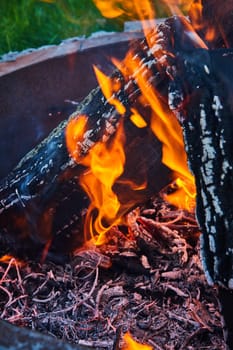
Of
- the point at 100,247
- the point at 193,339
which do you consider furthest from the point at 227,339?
the point at 100,247

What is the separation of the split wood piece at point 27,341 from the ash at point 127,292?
0.56 meters

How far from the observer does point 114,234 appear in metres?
1.87

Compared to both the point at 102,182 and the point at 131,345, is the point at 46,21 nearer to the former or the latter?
the point at 102,182

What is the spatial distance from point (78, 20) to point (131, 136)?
2.55 m

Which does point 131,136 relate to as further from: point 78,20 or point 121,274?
point 78,20

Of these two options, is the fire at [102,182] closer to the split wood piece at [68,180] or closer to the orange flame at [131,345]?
the split wood piece at [68,180]

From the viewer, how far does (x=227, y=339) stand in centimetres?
127

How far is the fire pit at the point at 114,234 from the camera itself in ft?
4.80

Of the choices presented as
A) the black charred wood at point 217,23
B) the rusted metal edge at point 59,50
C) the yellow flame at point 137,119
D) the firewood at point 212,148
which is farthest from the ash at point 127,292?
the rusted metal edge at point 59,50

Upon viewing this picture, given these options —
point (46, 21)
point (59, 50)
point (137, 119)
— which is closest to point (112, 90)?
point (137, 119)

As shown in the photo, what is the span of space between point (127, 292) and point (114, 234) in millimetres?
272

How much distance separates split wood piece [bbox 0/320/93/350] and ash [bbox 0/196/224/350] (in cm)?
56

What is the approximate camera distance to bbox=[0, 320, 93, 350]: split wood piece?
855 mm

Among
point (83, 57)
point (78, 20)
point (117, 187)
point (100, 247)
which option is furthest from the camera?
point (78, 20)
